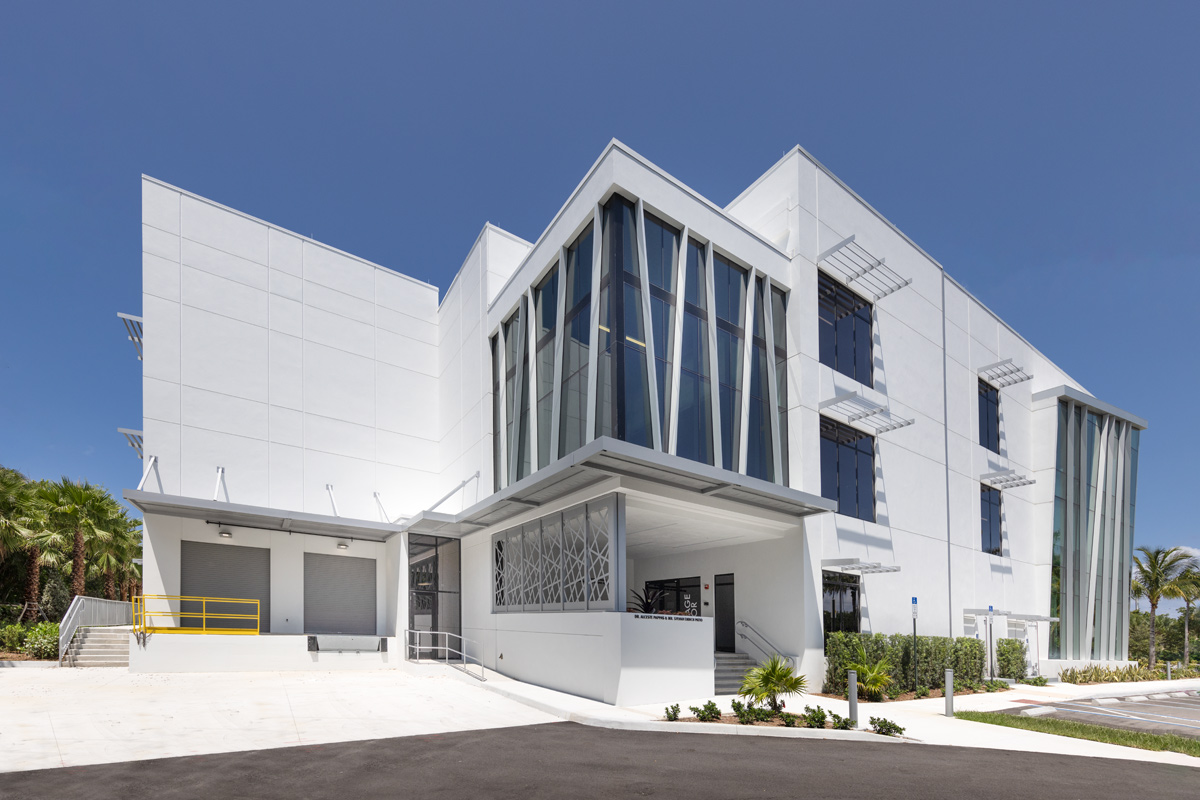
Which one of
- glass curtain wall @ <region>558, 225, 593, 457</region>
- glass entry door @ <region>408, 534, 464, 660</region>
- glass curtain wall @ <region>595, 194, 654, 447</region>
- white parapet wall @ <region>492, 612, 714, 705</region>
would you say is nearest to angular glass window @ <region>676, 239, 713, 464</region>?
glass curtain wall @ <region>595, 194, 654, 447</region>

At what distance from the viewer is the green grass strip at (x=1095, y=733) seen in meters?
12.7

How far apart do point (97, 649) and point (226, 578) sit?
3838mm

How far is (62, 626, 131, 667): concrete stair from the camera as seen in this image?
21.5 m

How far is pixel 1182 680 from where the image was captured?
33.8 m

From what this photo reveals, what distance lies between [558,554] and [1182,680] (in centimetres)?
3230

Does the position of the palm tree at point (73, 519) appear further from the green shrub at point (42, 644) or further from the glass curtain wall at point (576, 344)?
the glass curtain wall at point (576, 344)

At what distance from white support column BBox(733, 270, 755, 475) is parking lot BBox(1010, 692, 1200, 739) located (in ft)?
29.6

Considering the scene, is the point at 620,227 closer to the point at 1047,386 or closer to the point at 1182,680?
the point at 1047,386

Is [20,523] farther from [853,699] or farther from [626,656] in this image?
[853,699]

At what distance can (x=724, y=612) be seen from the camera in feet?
75.2

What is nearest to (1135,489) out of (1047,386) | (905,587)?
(1047,386)

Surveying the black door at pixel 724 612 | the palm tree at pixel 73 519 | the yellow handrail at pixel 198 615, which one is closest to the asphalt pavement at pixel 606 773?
the black door at pixel 724 612

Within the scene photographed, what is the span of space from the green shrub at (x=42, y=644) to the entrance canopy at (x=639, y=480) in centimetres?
1380

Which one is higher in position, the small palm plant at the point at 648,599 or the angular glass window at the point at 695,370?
the angular glass window at the point at 695,370
